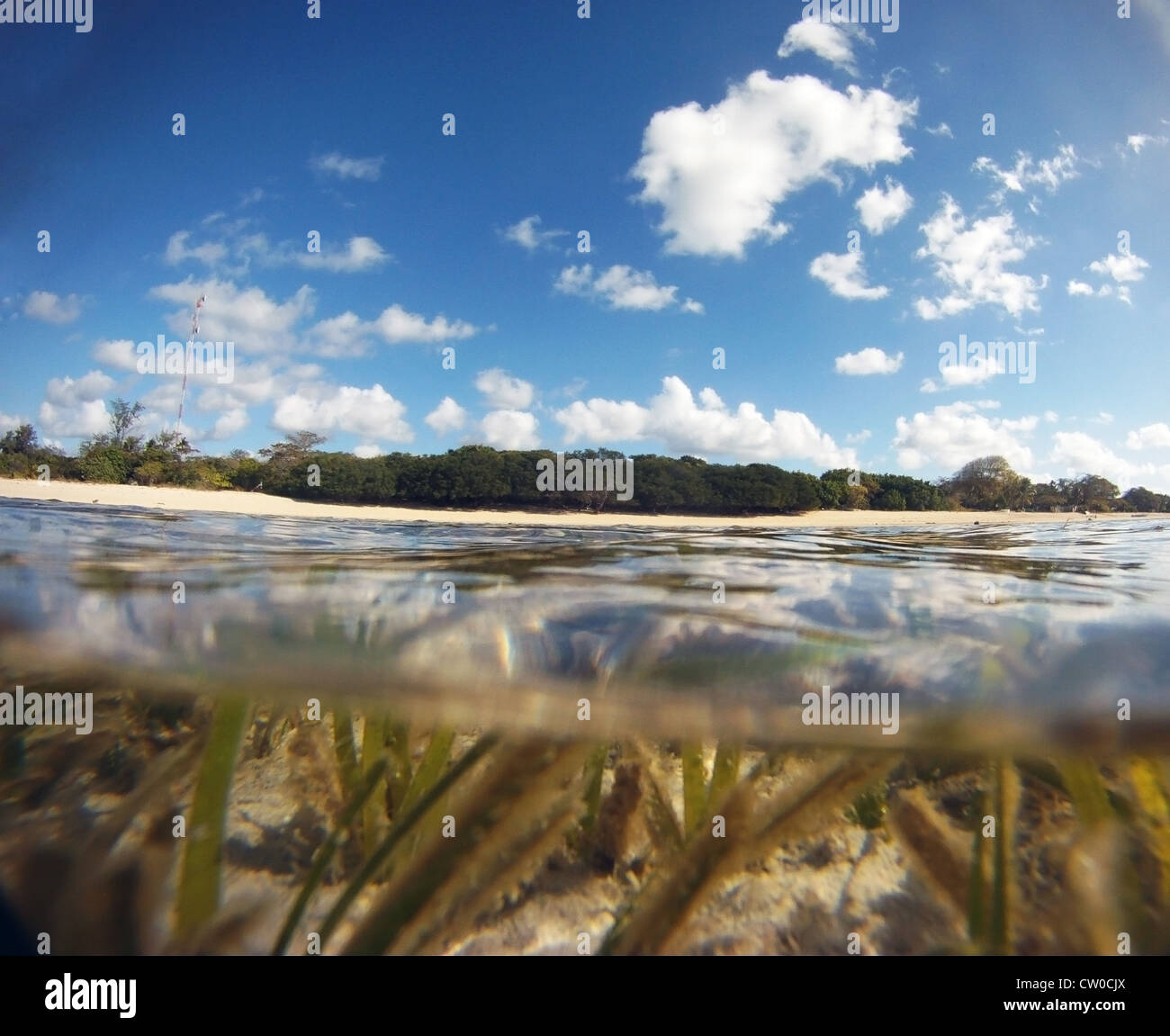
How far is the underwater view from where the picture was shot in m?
1.50

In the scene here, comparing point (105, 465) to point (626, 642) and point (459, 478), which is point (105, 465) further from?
point (626, 642)

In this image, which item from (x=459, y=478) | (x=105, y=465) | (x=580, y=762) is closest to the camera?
(x=580, y=762)

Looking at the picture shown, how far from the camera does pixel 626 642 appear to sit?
2742 mm

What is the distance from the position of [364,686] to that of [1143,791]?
3.40 m

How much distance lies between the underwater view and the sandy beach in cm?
1398

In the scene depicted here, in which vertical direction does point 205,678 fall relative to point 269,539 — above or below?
below

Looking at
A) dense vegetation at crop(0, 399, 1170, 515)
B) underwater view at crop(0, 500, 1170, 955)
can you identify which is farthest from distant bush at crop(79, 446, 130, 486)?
underwater view at crop(0, 500, 1170, 955)

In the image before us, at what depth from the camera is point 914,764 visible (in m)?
2.05

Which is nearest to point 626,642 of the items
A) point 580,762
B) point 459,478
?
point 580,762

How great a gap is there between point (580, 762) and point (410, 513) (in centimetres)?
2474

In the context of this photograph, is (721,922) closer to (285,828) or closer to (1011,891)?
(1011,891)

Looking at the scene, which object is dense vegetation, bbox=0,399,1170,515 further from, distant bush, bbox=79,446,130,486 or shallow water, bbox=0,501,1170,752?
shallow water, bbox=0,501,1170,752

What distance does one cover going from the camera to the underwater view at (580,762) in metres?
1.50

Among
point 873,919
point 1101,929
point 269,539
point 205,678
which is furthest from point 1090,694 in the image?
point 269,539
